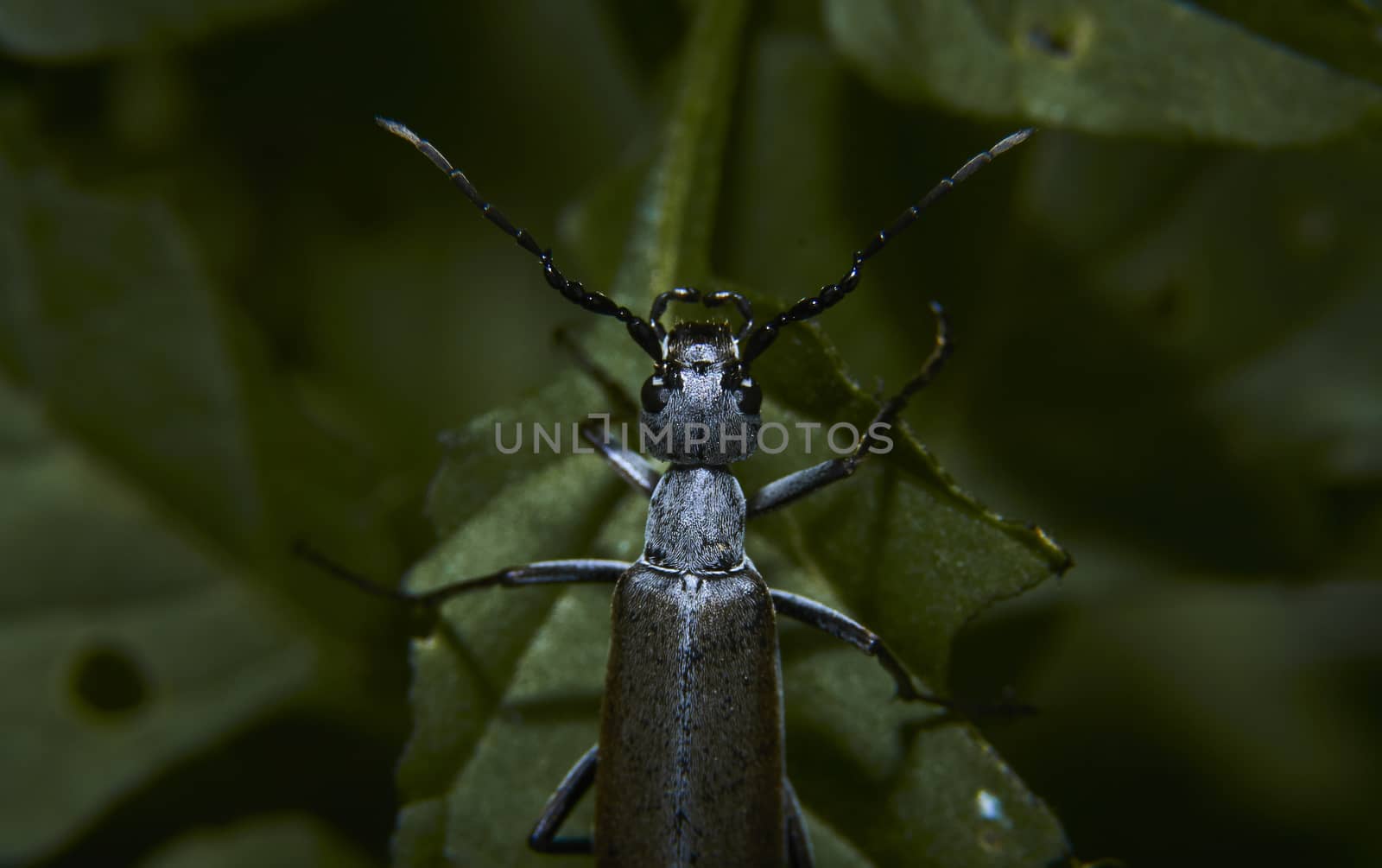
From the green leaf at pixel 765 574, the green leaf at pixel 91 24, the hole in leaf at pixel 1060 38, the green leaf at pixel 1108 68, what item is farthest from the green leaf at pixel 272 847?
the hole in leaf at pixel 1060 38

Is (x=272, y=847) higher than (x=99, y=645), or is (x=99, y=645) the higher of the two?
(x=99, y=645)

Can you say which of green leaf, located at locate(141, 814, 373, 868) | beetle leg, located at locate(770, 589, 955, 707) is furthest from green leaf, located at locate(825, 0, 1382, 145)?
green leaf, located at locate(141, 814, 373, 868)

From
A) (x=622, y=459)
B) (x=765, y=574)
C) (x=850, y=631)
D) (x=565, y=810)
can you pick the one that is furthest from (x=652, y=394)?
(x=565, y=810)

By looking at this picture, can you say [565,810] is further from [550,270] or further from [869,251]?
[869,251]

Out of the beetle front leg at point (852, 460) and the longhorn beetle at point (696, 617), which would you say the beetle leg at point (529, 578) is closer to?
the longhorn beetle at point (696, 617)

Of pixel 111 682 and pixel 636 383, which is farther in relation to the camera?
pixel 111 682

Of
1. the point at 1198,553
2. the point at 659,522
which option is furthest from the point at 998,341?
the point at 659,522
